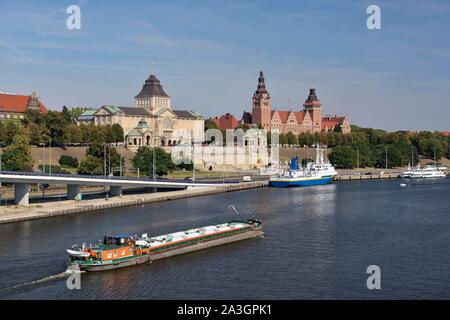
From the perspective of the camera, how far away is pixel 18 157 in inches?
3469

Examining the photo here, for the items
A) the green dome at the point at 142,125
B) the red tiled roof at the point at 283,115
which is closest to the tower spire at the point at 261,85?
the red tiled roof at the point at 283,115

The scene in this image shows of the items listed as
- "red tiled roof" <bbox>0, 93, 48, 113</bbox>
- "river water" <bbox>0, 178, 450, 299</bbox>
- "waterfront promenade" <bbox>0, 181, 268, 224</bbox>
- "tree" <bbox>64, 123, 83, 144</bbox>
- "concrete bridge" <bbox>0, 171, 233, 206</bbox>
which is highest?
"red tiled roof" <bbox>0, 93, 48, 113</bbox>

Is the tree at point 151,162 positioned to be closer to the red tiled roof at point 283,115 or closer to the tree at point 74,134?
the tree at point 74,134

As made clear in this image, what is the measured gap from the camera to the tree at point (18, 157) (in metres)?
85.9

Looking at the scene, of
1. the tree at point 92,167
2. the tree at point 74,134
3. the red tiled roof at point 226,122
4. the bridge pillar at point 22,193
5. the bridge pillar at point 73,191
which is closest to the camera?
the bridge pillar at point 22,193

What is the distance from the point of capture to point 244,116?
193m

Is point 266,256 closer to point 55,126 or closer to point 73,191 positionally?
point 73,191

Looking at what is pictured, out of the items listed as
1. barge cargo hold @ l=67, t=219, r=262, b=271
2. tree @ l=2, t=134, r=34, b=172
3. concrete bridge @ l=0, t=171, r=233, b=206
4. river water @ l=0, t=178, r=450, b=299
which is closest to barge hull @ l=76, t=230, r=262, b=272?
barge cargo hold @ l=67, t=219, r=262, b=271

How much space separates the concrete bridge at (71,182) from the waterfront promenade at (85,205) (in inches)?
50.1

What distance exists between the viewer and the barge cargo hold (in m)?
40.2

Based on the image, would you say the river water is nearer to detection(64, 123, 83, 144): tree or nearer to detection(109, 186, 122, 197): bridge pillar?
detection(109, 186, 122, 197): bridge pillar

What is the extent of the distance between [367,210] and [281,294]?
36.9m

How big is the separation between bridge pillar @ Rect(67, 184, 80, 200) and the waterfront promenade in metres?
1.90
